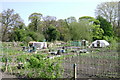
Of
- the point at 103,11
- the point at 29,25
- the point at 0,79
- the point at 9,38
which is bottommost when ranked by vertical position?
the point at 0,79

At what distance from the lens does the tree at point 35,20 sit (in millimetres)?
15775

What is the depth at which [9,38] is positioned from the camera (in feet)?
53.7

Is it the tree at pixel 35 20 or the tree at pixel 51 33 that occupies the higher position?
the tree at pixel 35 20

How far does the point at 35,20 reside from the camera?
1598 cm

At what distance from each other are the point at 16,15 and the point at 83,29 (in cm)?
675

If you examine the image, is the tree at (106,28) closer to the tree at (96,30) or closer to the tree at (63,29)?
the tree at (96,30)

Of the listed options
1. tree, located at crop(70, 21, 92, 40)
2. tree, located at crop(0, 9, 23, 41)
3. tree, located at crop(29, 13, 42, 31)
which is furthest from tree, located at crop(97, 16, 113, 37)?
tree, located at crop(0, 9, 23, 41)

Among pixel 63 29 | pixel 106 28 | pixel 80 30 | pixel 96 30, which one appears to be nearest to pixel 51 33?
pixel 63 29

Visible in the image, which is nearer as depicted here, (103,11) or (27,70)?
(27,70)

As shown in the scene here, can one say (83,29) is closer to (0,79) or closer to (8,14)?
(8,14)

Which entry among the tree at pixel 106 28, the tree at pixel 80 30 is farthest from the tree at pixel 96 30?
the tree at pixel 80 30

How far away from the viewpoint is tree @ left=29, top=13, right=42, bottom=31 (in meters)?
15.8

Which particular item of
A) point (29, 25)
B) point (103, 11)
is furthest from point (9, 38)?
point (103, 11)

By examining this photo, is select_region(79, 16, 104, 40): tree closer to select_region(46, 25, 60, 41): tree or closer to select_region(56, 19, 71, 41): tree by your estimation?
select_region(56, 19, 71, 41): tree
